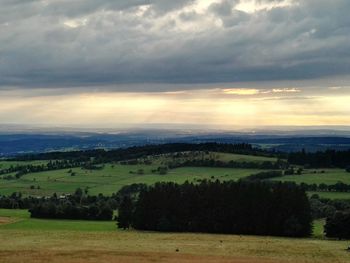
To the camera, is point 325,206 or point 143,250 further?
point 325,206

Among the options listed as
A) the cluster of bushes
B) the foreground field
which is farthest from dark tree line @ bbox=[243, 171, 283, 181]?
the foreground field

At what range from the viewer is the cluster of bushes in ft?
314

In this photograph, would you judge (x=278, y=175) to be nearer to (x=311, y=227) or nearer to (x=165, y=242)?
(x=311, y=227)

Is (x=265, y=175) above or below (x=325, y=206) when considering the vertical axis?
above

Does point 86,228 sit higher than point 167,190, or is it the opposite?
point 167,190

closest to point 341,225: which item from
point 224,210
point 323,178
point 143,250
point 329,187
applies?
point 224,210

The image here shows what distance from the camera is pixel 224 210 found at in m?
98.2

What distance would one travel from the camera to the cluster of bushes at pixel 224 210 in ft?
314

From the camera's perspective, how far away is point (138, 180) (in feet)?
599

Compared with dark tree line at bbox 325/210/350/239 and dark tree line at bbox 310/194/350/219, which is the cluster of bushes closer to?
dark tree line at bbox 325/210/350/239

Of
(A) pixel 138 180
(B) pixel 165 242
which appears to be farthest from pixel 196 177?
(B) pixel 165 242

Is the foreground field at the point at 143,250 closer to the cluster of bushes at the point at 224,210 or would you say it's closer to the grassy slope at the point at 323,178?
the cluster of bushes at the point at 224,210

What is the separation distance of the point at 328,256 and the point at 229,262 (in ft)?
40.4

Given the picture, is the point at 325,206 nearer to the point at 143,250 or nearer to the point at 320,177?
the point at 320,177
